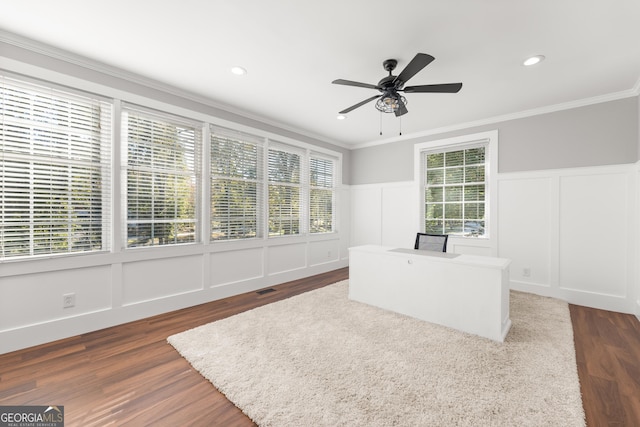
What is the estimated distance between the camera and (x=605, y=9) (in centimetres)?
193

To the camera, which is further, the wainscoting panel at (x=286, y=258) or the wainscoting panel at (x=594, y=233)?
the wainscoting panel at (x=286, y=258)

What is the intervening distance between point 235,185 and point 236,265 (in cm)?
119

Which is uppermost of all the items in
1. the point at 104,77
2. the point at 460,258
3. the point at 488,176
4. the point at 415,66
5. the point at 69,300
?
the point at 104,77

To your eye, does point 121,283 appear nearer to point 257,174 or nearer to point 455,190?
point 257,174

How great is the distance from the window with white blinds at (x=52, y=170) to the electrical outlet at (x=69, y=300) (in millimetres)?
429

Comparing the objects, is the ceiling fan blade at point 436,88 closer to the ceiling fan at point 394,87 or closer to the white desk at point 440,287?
the ceiling fan at point 394,87

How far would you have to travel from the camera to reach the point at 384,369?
6.81ft

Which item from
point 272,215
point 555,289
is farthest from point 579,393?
point 272,215

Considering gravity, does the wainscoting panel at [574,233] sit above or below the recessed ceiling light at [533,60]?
below

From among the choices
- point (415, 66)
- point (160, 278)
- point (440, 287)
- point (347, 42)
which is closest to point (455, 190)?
point (440, 287)

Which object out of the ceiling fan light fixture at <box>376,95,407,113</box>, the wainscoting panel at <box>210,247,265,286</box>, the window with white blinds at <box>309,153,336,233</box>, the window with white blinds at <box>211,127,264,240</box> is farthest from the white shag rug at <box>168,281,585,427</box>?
the window with white blinds at <box>309,153,336,233</box>

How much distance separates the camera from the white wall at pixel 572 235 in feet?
10.9

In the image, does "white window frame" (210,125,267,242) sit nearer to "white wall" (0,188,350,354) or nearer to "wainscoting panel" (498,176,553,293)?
"white wall" (0,188,350,354)

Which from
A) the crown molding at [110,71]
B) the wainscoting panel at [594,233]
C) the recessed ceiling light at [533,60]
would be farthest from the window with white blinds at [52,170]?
the wainscoting panel at [594,233]
